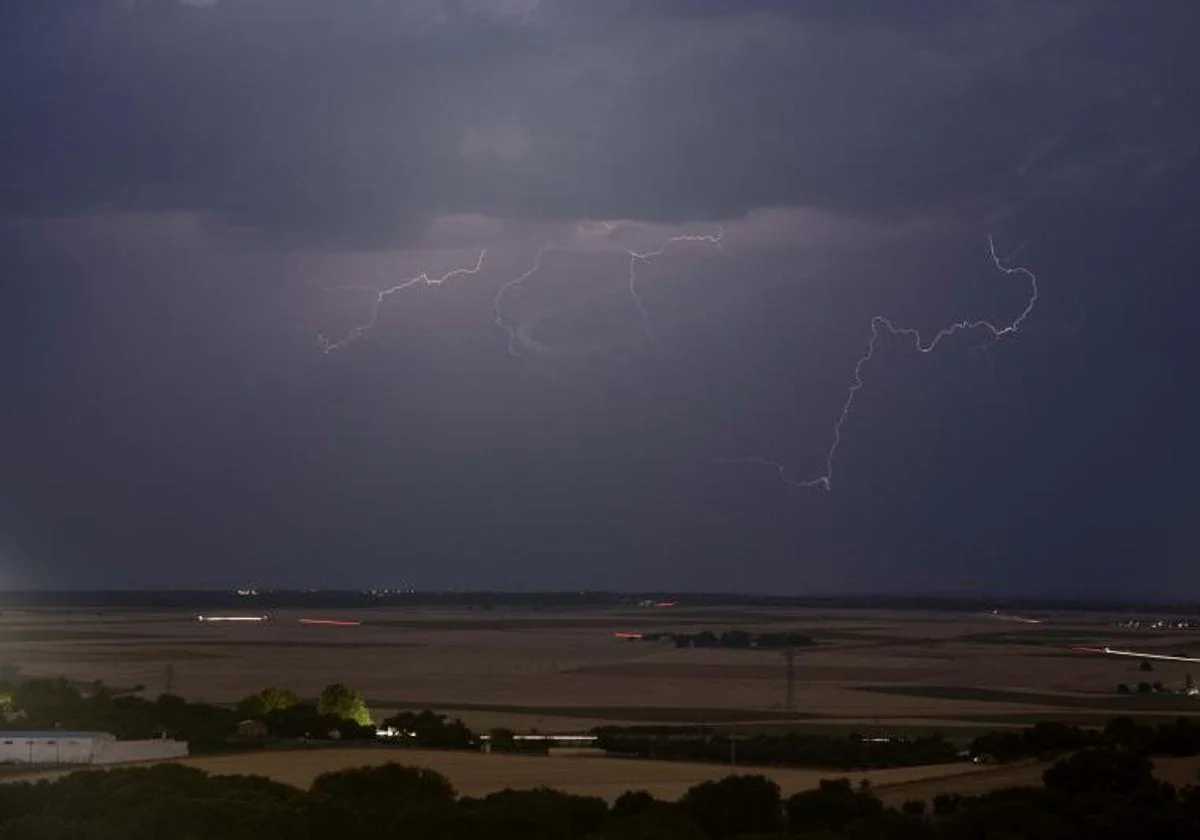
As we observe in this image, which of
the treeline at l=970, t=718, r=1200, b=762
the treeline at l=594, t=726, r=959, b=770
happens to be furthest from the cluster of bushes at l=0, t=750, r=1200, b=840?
the treeline at l=594, t=726, r=959, b=770

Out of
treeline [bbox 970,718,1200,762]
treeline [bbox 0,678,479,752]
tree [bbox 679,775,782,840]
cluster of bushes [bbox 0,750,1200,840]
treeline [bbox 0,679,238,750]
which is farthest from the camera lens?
treeline [bbox 0,678,479,752]

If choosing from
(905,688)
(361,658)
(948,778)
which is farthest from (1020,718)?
(361,658)

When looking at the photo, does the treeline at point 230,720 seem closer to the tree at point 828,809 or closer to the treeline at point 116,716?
the treeline at point 116,716

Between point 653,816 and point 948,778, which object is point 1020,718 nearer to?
point 948,778

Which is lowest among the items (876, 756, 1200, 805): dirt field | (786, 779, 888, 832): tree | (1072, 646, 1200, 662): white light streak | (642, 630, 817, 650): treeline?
(876, 756, 1200, 805): dirt field

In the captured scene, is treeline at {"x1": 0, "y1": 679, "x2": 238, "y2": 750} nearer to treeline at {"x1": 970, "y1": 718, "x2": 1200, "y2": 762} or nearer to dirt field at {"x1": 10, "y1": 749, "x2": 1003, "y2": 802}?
dirt field at {"x1": 10, "y1": 749, "x2": 1003, "y2": 802}

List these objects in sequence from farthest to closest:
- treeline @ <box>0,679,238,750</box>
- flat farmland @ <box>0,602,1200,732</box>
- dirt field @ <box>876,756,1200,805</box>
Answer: flat farmland @ <box>0,602,1200,732</box> → treeline @ <box>0,679,238,750</box> → dirt field @ <box>876,756,1200,805</box>

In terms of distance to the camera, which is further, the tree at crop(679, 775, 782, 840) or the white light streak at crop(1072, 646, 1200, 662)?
the white light streak at crop(1072, 646, 1200, 662)
